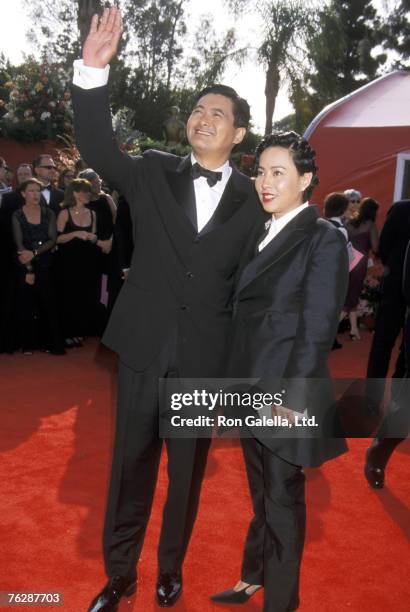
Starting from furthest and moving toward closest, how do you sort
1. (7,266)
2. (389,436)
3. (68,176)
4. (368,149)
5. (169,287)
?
(368,149) → (68,176) → (7,266) → (389,436) → (169,287)

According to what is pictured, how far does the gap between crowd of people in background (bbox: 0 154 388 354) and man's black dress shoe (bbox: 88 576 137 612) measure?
151 inches

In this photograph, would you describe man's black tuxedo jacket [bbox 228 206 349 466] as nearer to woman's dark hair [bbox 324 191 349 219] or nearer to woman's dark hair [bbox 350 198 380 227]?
woman's dark hair [bbox 324 191 349 219]

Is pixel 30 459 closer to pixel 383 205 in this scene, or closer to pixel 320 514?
pixel 320 514

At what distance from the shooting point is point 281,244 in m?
2.27

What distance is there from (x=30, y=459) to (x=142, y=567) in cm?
135

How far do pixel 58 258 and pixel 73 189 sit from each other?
0.74 m

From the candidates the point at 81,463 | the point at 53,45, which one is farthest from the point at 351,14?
the point at 81,463

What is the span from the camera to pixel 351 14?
3188 centimetres

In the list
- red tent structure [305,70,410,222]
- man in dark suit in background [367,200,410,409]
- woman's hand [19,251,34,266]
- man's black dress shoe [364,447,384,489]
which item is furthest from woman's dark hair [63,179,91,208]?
man's black dress shoe [364,447,384,489]

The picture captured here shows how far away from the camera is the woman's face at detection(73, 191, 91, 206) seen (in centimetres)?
682

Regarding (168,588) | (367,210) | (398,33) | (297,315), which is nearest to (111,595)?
(168,588)

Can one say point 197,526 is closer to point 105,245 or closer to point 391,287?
point 391,287

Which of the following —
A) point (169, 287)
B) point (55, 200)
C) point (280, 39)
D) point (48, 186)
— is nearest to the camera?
point (169, 287)

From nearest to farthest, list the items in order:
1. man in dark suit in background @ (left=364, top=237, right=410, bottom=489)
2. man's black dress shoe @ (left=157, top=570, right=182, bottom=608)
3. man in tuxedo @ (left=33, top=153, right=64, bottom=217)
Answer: man's black dress shoe @ (left=157, top=570, right=182, bottom=608) → man in dark suit in background @ (left=364, top=237, right=410, bottom=489) → man in tuxedo @ (left=33, top=153, right=64, bottom=217)
